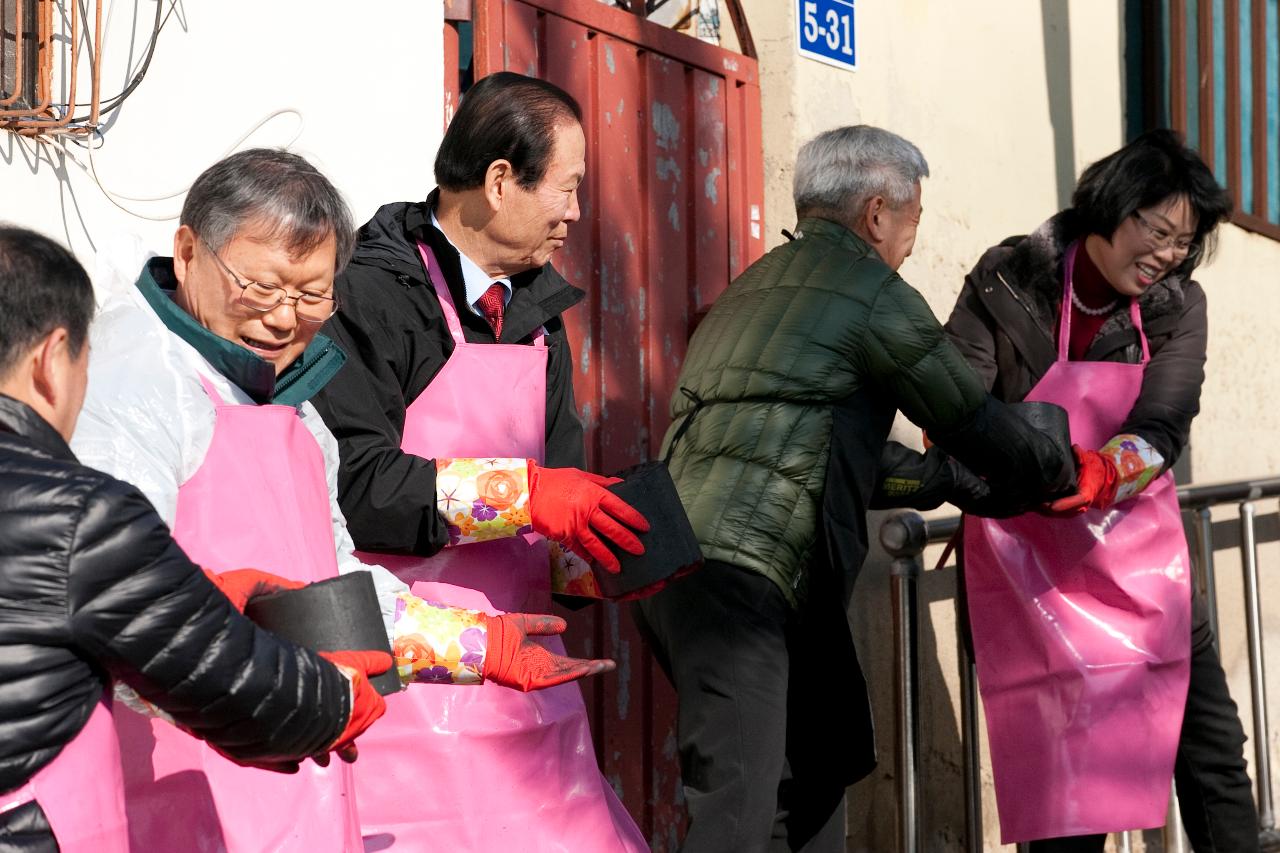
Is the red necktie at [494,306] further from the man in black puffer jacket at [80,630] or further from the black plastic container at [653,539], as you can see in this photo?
the man in black puffer jacket at [80,630]

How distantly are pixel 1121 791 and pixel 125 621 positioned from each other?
270cm

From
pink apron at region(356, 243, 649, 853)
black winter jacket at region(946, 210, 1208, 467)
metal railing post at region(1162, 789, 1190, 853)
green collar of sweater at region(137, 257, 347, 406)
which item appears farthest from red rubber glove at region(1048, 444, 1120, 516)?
green collar of sweater at region(137, 257, 347, 406)

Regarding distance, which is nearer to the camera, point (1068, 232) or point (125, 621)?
point (125, 621)

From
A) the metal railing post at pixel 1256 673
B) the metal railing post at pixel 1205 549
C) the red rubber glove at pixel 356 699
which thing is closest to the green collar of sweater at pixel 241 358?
the red rubber glove at pixel 356 699

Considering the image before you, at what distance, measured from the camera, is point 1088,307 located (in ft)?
13.0

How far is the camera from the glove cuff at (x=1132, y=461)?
12.1 feet

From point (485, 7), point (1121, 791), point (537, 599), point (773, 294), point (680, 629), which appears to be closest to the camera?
point (537, 599)

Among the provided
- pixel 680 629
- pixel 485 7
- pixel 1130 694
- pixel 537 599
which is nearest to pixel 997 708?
pixel 1130 694

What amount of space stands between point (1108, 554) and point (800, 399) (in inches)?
41.0

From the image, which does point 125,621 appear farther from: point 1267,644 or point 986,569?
point 1267,644

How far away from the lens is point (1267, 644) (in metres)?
5.91

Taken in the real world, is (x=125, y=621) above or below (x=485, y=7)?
below

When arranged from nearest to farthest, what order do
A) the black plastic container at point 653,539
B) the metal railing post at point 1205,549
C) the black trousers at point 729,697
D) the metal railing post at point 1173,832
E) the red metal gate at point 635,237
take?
the black plastic container at point 653,539, the black trousers at point 729,697, the red metal gate at point 635,237, the metal railing post at point 1173,832, the metal railing post at point 1205,549

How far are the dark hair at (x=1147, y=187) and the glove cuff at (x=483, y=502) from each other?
1.88 meters
